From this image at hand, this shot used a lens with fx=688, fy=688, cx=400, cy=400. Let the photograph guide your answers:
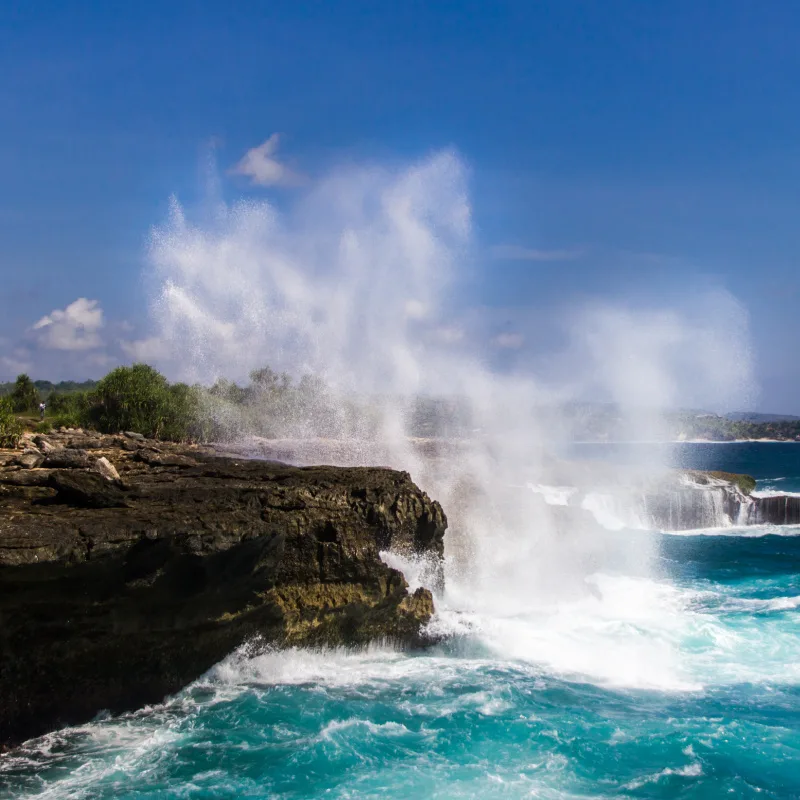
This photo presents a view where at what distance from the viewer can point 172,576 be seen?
12.7 meters

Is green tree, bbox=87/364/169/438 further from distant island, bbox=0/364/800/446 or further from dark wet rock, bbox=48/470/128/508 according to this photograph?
dark wet rock, bbox=48/470/128/508

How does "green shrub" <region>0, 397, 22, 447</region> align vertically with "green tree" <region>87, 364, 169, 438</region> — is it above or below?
below

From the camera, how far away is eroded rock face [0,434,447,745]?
37.2ft

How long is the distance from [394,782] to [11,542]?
7.09 m

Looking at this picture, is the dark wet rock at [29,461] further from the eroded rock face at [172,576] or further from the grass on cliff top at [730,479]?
the grass on cliff top at [730,479]

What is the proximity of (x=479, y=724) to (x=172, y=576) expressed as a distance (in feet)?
20.8

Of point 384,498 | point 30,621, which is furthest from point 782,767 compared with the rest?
point 30,621

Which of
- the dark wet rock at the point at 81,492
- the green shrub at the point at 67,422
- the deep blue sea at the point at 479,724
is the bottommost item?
the deep blue sea at the point at 479,724

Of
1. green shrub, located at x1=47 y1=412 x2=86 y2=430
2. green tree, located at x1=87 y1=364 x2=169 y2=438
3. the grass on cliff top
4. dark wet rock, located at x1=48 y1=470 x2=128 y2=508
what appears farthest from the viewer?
green tree, located at x1=87 y1=364 x2=169 y2=438

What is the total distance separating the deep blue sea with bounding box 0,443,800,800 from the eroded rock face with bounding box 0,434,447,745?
622 millimetres

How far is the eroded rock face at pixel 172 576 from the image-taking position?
11.3 metres

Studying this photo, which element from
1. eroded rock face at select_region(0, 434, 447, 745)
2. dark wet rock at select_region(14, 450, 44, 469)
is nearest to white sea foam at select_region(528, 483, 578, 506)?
eroded rock face at select_region(0, 434, 447, 745)

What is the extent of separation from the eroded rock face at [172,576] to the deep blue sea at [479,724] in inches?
24.5

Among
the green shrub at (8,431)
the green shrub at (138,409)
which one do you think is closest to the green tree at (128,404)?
the green shrub at (138,409)
